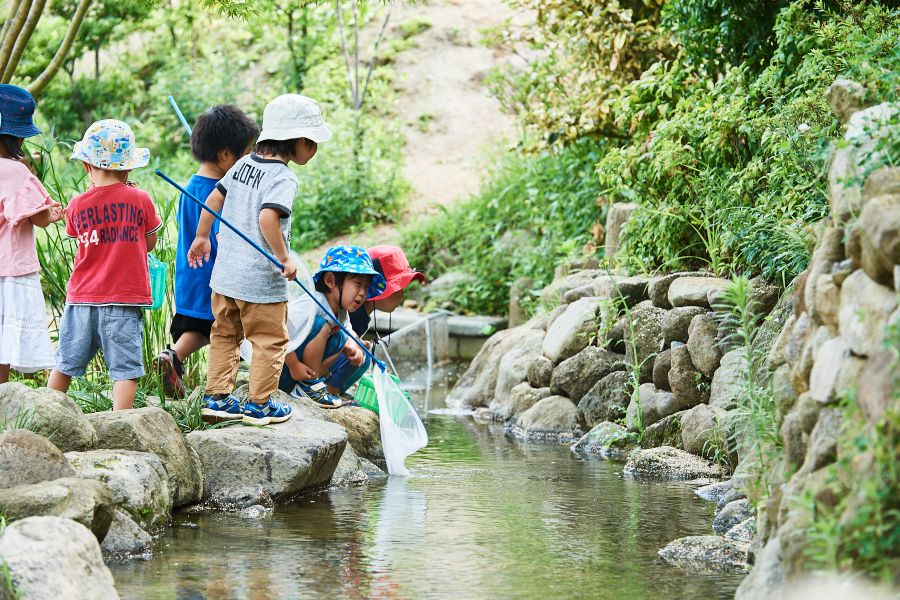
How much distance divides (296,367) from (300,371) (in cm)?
3

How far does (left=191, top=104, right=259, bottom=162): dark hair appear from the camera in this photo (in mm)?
5984

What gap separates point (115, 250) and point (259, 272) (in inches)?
25.4

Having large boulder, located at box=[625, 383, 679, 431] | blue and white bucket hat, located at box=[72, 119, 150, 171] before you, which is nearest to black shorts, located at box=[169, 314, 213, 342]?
blue and white bucket hat, located at box=[72, 119, 150, 171]

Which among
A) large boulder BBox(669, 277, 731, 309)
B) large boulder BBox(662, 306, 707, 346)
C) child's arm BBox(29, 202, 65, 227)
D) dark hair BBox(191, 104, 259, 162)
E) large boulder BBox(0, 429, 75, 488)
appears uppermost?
dark hair BBox(191, 104, 259, 162)

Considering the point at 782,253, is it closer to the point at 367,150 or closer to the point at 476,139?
the point at 367,150

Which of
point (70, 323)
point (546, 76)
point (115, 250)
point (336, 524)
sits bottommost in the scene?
point (336, 524)

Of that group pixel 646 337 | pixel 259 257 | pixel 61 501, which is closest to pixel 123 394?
pixel 259 257

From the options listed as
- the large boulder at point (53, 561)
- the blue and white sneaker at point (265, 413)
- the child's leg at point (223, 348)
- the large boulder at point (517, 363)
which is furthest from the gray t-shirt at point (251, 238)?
the large boulder at point (517, 363)

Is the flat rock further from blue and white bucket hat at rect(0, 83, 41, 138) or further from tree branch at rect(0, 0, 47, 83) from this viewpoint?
tree branch at rect(0, 0, 47, 83)

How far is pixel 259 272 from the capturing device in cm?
537

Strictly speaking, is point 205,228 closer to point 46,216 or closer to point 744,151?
point 46,216

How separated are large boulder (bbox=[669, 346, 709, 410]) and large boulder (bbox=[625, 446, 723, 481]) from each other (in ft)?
1.35

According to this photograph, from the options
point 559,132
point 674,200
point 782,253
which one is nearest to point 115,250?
point 782,253

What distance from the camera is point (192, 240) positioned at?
601 cm
